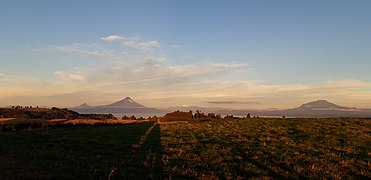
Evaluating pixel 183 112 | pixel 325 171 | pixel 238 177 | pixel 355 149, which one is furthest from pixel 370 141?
pixel 183 112

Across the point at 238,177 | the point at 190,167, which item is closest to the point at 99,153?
the point at 190,167

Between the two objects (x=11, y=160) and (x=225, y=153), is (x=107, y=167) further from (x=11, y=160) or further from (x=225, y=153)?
(x=225, y=153)

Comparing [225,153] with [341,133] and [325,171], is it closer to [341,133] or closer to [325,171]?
[325,171]

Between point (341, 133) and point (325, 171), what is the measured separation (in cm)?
1734

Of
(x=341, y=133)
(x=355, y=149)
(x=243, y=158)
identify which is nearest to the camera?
(x=243, y=158)

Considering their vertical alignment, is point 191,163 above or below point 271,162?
above

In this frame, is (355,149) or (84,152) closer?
(84,152)

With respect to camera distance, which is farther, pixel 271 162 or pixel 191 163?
pixel 271 162

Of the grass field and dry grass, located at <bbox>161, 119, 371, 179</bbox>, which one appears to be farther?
dry grass, located at <bbox>161, 119, 371, 179</bbox>

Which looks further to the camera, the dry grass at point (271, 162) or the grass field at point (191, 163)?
the dry grass at point (271, 162)

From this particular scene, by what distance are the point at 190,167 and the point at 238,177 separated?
2499mm

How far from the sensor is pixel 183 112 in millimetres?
66375

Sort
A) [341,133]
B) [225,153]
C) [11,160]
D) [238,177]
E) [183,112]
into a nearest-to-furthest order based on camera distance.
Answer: [238,177], [11,160], [225,153], [341,133], [183,112]

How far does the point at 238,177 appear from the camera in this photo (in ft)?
38.0
